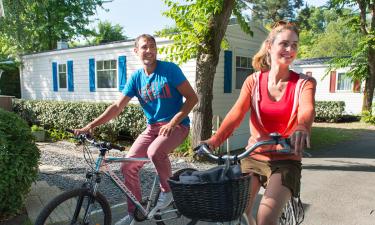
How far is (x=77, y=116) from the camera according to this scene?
1112cm

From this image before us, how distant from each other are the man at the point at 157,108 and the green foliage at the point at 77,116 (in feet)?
19.1

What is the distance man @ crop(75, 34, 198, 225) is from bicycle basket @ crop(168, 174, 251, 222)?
137cm

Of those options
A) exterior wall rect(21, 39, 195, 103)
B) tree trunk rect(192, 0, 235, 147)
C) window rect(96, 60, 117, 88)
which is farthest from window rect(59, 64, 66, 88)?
tree trunk rect(192, 0, 235, 147)

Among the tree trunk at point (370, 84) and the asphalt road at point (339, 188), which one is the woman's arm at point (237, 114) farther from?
the tree trunk at point (370, 84)

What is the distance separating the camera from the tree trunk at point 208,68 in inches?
291

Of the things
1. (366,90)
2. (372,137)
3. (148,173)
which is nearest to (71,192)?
(148,173)

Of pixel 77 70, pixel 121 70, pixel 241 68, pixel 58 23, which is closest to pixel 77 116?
pixel 121 70

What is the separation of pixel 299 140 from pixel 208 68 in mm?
5840

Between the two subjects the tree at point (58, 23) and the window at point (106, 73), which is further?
the tree at point (58, 23)

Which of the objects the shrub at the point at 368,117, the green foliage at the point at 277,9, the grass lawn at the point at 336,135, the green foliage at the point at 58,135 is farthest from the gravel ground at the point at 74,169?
the green foliage at the point at 277,9

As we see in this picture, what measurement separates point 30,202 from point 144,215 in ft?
6.45

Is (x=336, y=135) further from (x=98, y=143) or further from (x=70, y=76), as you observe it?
(x=98, y=143)

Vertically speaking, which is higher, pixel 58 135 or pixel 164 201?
pixel 164 201

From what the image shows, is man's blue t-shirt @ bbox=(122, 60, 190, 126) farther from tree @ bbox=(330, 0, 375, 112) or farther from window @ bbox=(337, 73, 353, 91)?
window @ bbox=(337, 73, 353, 91)
